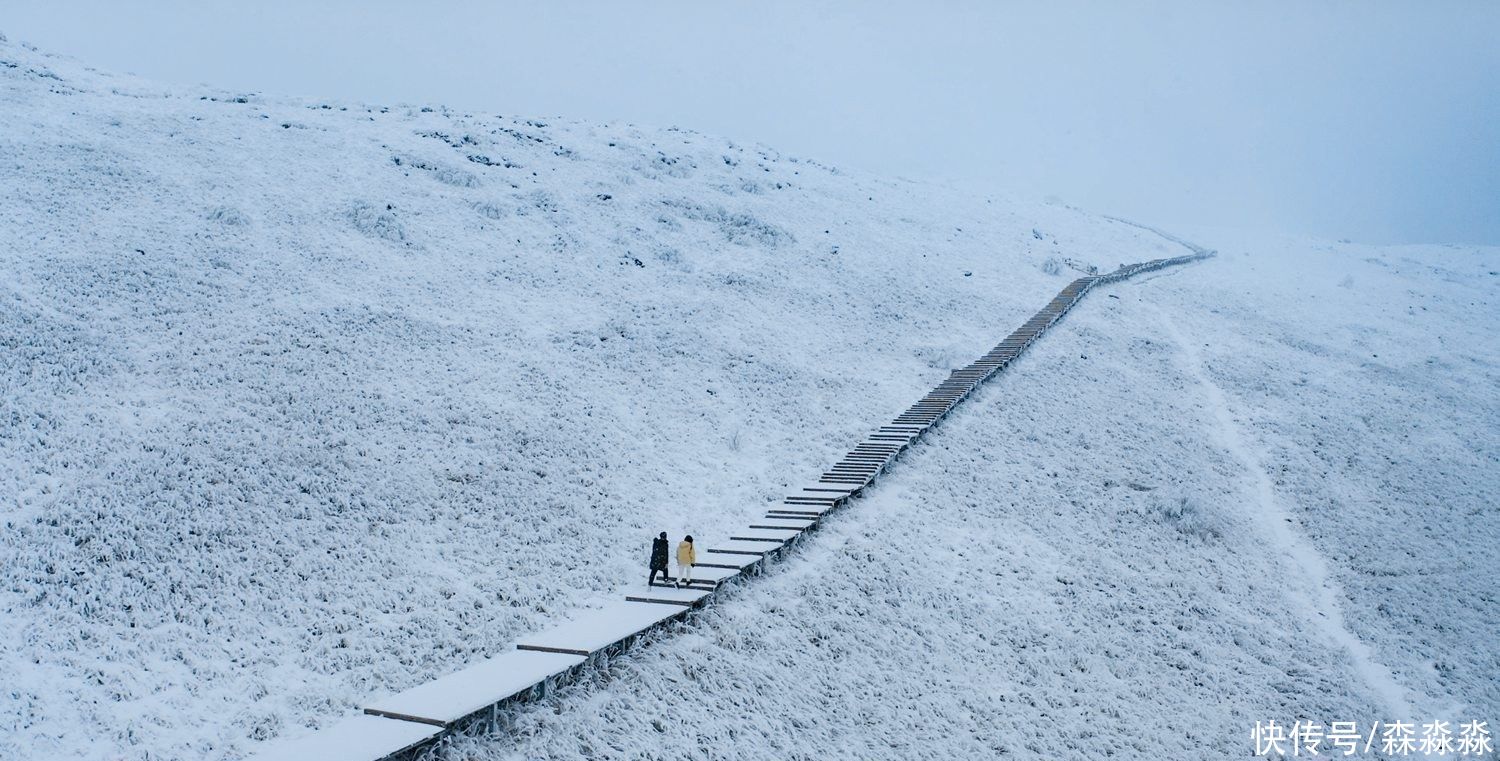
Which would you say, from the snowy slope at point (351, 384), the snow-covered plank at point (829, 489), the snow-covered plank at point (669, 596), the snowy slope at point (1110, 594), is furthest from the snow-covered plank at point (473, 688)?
the snow-covered plank at point (829, 489)

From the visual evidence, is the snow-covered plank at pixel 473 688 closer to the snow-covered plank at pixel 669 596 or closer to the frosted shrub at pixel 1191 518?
the snow-covered plank at pixel 669 596

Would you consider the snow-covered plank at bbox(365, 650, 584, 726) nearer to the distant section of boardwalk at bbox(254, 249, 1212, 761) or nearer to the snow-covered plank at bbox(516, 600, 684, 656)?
the distant section of boardwalk at bbox(254, 249, 1212, 761)

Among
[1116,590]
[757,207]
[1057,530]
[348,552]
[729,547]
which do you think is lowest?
[1116,590]

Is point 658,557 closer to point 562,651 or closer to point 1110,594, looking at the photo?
point 562,651

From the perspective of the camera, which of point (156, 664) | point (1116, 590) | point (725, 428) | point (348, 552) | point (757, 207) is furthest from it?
point (757, 207)

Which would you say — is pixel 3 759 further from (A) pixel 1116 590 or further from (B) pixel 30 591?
(A) pixel 1116 590

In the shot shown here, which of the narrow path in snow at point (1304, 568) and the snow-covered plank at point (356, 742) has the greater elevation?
the snow-covered plank at point (356, 742)

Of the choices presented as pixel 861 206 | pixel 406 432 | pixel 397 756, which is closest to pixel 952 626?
pixel 397 756
